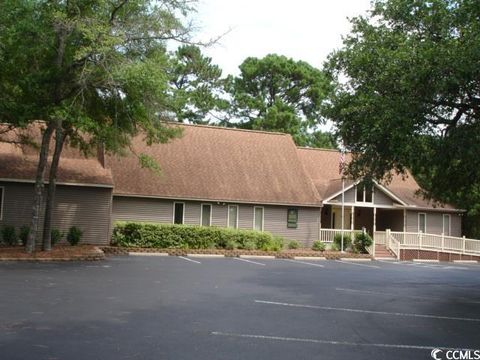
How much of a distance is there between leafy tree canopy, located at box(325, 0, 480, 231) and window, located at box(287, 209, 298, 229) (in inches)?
672

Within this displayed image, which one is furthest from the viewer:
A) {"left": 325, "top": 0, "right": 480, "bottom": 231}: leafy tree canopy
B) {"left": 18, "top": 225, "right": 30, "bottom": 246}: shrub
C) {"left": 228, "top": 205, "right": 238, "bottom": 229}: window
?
{"left": 228, "top": 205, "right": 238, "bottom": 229}: window

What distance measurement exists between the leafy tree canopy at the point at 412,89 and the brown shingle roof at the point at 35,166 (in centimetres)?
1517

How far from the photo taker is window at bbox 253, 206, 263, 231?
3100 centimetres

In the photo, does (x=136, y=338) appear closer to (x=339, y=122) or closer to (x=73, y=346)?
(x=73, y=346)

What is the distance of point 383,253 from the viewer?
31016 mm

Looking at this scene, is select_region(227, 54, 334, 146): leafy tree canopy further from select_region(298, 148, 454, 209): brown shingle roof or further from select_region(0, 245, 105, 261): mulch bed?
select_region(0, 245, 105, 261): mulch bed

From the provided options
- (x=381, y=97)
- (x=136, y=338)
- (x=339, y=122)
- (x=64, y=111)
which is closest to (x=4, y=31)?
(x=64, y=111)

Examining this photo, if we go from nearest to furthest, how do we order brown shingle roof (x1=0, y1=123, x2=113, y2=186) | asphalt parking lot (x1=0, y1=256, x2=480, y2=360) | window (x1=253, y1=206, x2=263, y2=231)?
asphalt parking lot (x1=0, y1=256, x2=480, y2=360)
brown shingle roof (x1=0, y1=123, x2=113, y2=186)
window (x1=253, y1=206, x2=263, y2=231)

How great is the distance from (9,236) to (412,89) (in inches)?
735

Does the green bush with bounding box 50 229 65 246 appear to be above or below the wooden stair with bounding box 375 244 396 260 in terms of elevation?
above

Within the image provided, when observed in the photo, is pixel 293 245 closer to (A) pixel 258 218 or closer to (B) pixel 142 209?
(A) pixel 258 218

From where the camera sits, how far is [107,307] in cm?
1028

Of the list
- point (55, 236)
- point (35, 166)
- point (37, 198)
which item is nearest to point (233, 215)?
point (55, 236)

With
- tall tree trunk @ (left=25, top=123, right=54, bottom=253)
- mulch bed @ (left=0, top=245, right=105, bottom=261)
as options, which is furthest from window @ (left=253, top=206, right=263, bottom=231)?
tall tree trunk @ (left=25, top=123, right=54, bottom=253)
